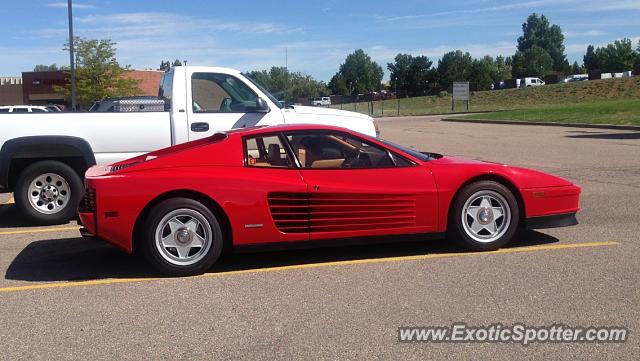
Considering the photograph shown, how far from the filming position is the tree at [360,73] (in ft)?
518

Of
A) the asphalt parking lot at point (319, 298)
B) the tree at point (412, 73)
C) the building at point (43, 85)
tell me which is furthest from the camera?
the tree at point (412, 73)

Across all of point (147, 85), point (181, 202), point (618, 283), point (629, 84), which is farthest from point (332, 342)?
point (629, 84)

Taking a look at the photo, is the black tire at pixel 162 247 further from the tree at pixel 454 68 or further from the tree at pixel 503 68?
the tree at pixel 503 68

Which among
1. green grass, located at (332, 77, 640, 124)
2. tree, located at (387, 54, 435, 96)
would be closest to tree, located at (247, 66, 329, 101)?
green grass, located at (332, 77, 640, 124)

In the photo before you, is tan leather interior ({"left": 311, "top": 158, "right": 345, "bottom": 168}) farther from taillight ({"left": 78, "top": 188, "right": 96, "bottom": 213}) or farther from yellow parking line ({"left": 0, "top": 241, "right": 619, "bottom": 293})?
taillight ({"left": 78, "top": 188, "right": 96, "bottom": 213})

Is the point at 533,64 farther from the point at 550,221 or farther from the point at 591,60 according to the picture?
the point at 550,221

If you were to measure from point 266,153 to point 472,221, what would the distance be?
2.08 m

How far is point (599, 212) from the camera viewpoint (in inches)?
314

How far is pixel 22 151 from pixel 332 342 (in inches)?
214

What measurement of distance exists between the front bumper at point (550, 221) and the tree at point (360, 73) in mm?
149703

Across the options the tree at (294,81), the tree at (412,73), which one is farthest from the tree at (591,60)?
the tree at (294,81)

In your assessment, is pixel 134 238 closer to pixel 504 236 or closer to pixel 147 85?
pixel 504 236

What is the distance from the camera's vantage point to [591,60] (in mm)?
151125

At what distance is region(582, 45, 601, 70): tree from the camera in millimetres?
145762
